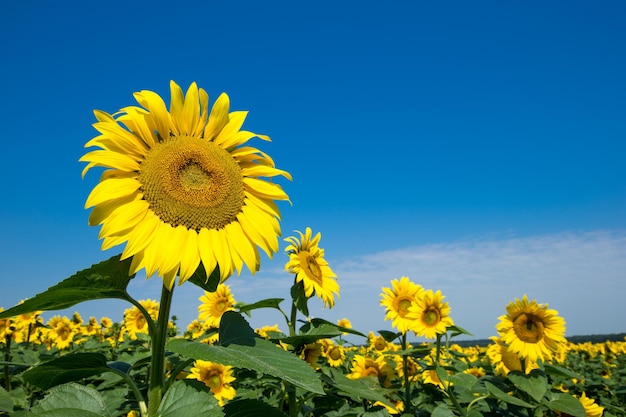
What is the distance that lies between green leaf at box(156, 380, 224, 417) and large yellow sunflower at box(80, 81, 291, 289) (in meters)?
0.39

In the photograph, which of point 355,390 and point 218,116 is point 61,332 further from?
point 218,116

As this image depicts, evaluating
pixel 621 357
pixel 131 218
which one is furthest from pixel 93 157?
pixel 621 357

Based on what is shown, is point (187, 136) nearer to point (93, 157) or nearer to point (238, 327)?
point (93, 157)

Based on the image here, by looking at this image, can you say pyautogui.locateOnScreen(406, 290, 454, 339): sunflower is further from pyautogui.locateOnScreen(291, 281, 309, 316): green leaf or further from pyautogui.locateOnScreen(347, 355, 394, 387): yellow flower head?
pyautogui.locateOnScreen(291, 281, 309, 316): green leaf

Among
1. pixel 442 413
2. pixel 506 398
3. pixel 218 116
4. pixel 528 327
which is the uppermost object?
pixel 218 116

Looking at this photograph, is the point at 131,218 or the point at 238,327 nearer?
the point at 131,218

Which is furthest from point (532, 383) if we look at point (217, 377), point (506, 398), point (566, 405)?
point (217, 377)

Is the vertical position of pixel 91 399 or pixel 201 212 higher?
pixel 201 212

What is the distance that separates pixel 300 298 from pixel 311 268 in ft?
1.22

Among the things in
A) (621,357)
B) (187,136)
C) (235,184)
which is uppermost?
(187,136)

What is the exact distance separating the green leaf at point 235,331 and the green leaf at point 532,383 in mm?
3024

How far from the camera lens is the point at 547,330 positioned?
5.05m

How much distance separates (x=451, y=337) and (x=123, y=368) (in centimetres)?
395

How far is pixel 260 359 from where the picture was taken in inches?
69.5
